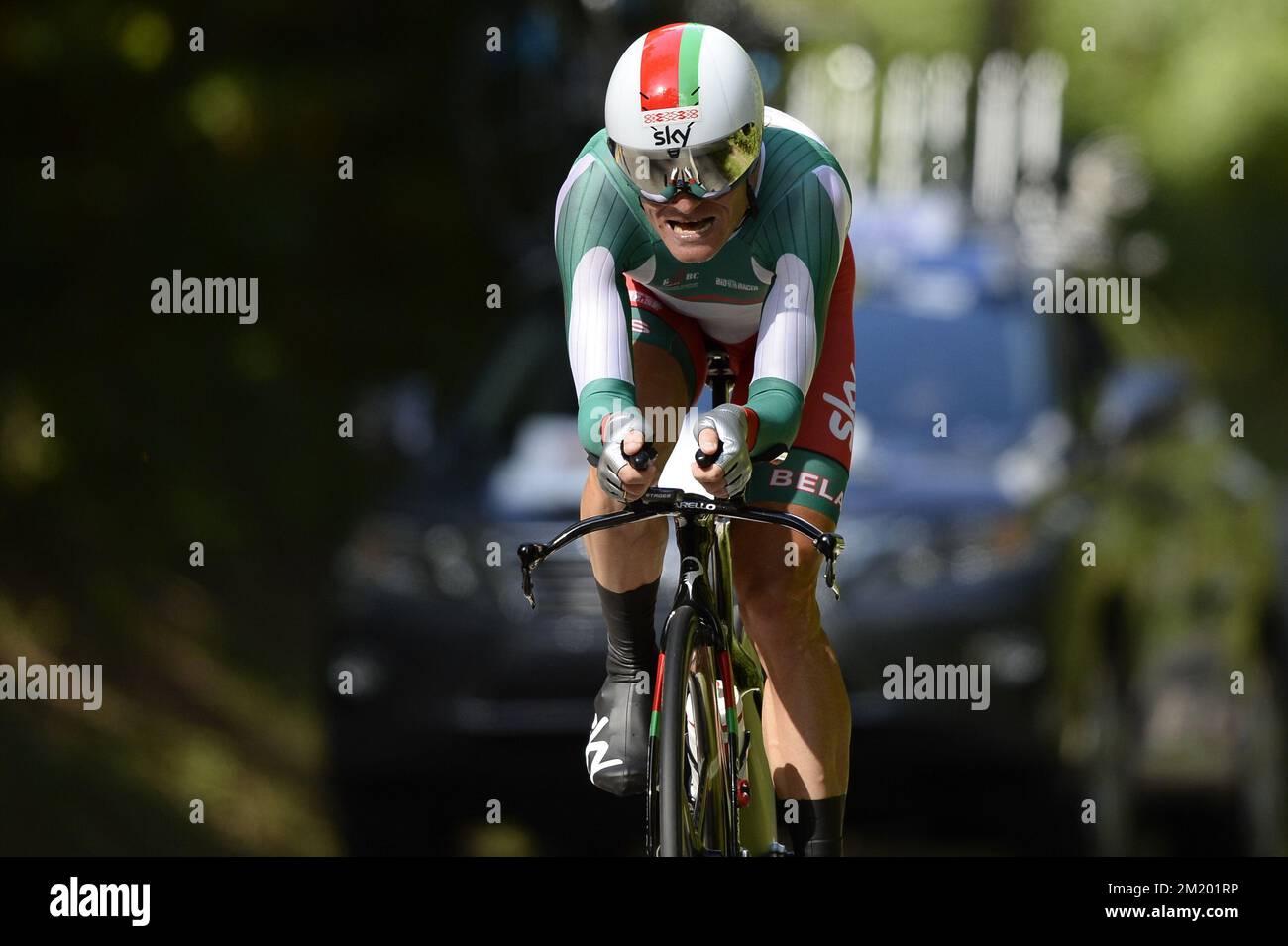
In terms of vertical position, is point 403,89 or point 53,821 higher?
point 403,89

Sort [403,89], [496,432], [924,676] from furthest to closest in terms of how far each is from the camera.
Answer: [403,89]
[496,432]
[924,676]

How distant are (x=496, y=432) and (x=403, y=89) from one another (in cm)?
162

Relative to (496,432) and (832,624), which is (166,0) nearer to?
(496,432)

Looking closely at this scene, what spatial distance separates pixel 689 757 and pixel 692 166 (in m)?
1.19

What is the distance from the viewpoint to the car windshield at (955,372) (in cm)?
648

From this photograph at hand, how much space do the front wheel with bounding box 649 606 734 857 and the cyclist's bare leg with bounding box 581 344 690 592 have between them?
266 mm

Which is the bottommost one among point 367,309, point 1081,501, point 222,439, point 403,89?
point 1081,501

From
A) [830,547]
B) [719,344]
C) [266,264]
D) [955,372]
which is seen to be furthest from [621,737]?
[266,264]

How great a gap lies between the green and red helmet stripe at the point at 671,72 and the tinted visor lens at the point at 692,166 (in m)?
0.09

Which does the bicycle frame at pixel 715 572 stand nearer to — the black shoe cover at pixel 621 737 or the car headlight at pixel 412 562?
the black shoe cover at pixel 621 737

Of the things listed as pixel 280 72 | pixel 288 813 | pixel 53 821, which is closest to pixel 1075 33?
pixel 280 72

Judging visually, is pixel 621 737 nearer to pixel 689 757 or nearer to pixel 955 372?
pixel 689 757

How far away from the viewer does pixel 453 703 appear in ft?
20.9

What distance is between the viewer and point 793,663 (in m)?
4.15
